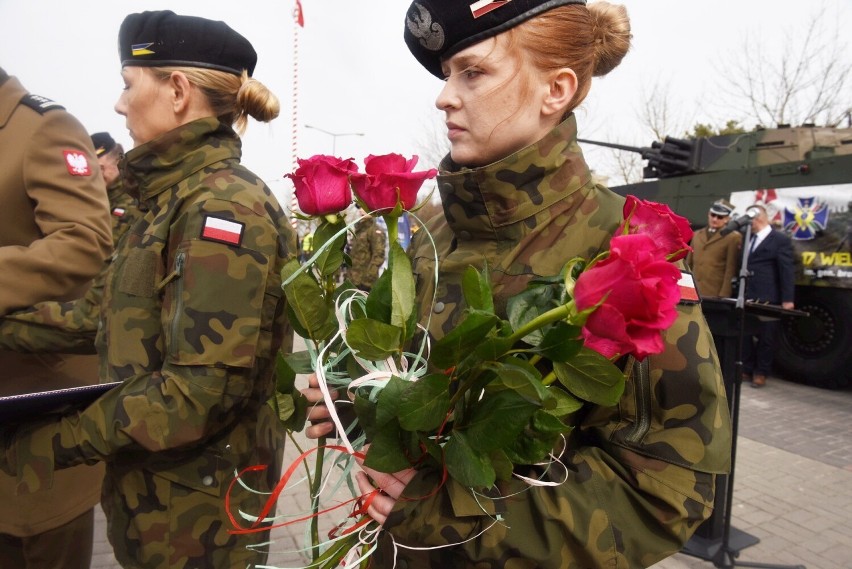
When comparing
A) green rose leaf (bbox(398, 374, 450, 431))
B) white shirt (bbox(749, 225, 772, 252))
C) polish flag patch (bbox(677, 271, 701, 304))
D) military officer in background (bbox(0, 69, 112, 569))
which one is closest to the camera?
green rose leaf (bbox(398, 374, 450, 431))

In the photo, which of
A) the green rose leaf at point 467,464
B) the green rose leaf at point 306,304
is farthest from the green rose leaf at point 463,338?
the green rose leaf at point 306,304

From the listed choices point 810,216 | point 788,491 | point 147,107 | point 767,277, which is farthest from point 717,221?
point 147,107

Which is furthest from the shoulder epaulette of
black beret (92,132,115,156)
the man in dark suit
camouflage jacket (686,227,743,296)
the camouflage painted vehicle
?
the camouflage painted vehicle

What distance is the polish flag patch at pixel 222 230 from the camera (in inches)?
67.4

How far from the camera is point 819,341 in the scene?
764 centimetres

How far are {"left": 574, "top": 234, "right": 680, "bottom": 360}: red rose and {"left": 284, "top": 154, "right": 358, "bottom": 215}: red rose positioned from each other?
52cm

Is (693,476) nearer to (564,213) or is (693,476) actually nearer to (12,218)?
(564,213)

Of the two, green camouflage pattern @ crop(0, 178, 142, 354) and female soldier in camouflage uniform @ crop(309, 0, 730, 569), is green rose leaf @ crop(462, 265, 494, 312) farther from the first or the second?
green camouflage pattern @ crop(0, 178, 142, 354)

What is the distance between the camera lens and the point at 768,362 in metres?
7.68

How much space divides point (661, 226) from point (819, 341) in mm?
8029

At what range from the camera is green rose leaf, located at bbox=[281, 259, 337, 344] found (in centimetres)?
108

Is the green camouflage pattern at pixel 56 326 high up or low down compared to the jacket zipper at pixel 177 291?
down

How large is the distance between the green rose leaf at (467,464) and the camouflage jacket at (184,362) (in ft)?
3.01

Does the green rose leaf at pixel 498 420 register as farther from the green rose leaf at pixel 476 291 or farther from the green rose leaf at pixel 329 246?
the green rose leaf at pixel 329 246
